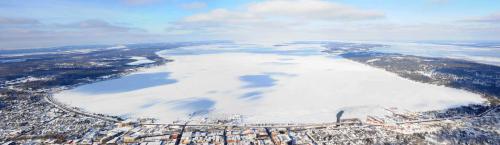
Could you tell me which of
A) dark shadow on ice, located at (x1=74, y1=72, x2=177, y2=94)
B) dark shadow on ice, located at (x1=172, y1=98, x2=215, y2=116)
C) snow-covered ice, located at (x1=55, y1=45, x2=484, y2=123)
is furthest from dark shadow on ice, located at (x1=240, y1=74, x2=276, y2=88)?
dark shadow on ice, located at (x1=74, y1=72, x2=177, y2=94)

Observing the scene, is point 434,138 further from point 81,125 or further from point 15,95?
point 15,95

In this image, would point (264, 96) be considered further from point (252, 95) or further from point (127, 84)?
point (127, 84)

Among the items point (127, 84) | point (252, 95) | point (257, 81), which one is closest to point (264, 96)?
point (252, 95)

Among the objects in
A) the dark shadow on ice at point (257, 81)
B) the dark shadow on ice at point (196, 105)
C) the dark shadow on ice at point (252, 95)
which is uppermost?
the dark shadow on ice at point (257, 81)

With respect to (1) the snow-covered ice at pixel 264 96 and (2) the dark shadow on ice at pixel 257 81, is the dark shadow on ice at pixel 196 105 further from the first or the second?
(2) the dark shadow on ice at pixel 257 81

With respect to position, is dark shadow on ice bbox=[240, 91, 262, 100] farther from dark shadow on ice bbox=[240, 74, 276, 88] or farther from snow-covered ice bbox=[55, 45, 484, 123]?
dark shadow on ice bbox=[240, 74, 276, 88]

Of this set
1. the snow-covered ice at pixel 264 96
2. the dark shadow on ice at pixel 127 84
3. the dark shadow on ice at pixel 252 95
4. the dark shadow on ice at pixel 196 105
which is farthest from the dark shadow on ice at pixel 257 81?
the dark shadow on ice at pixel 127 84
